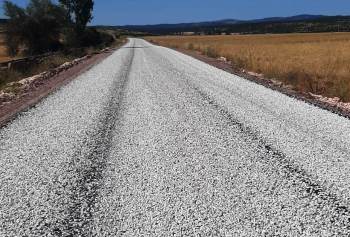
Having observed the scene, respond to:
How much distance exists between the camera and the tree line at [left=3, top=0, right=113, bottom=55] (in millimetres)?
55156

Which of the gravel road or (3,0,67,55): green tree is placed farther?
(3,0,67,55): green tree

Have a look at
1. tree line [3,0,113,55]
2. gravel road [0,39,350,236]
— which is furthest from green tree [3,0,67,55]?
gravel road [0,39,350,236]

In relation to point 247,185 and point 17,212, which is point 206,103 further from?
point 17,212

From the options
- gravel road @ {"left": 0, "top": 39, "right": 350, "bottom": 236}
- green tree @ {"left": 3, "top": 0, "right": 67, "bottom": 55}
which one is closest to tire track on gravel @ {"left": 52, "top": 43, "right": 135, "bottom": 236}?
gravel road @ {"left": 0, "top": 39, "right": 350, "bottom": 236}

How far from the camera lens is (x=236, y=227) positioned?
155 inches

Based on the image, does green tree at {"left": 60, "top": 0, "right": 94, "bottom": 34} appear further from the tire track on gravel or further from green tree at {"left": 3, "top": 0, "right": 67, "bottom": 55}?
the tire track on gravel

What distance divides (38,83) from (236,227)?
13.4 m

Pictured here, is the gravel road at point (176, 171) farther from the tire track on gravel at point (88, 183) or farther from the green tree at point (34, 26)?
the green tree at point (34, 26)

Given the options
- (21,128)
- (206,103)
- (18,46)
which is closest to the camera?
(21,128)

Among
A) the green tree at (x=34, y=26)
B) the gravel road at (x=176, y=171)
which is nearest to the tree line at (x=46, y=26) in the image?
the green tree at (x=34, y=26)

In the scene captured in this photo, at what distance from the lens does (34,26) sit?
5591 centimetres

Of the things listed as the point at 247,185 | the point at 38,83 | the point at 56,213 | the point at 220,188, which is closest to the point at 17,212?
the point at 56,213

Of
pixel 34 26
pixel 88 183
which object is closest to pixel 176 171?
pixel 88 183

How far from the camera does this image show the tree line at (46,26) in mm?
55156
